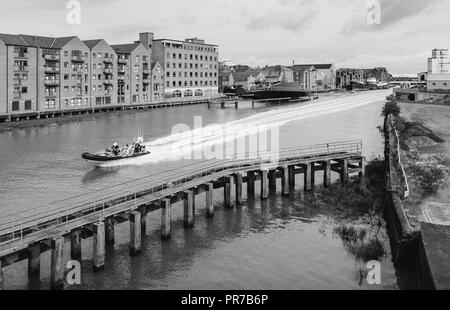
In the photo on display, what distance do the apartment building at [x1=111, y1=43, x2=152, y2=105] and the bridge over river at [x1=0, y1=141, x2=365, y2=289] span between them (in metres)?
81.7

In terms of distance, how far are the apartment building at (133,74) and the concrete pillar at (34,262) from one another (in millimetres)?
96901

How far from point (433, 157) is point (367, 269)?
24223mm

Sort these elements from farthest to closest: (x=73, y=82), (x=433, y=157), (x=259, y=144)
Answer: (x=73, y=82)
(x=259, y=144)
(x=433, y=157)

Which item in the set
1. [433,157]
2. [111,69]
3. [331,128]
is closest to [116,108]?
[111,69]

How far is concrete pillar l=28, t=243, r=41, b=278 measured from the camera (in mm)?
24297

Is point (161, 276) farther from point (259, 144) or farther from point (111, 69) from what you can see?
point (111, 69)

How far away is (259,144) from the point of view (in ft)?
226

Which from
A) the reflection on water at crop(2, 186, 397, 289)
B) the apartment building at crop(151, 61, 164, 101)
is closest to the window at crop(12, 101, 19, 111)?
the apartment building at crop(151, 61, 164, 101)

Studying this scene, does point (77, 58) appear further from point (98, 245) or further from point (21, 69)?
point (98, 245)

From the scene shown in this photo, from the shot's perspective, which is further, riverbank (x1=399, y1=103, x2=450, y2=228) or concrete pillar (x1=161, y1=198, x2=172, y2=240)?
riverbank (x1=399, y1=103, x2=450, y2=228)

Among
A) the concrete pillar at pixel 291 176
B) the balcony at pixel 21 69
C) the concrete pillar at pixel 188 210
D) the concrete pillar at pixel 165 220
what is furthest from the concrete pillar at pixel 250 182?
the balcony at pixel 21 69

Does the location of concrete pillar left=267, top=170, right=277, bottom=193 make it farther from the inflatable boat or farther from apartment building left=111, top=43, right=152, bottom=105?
apartment building left=111, top=43, right=152, bottom=105

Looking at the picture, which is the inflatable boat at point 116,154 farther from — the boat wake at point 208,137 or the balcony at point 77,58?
the balcony at point 77,58

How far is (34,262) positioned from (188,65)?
12964 centimetres
